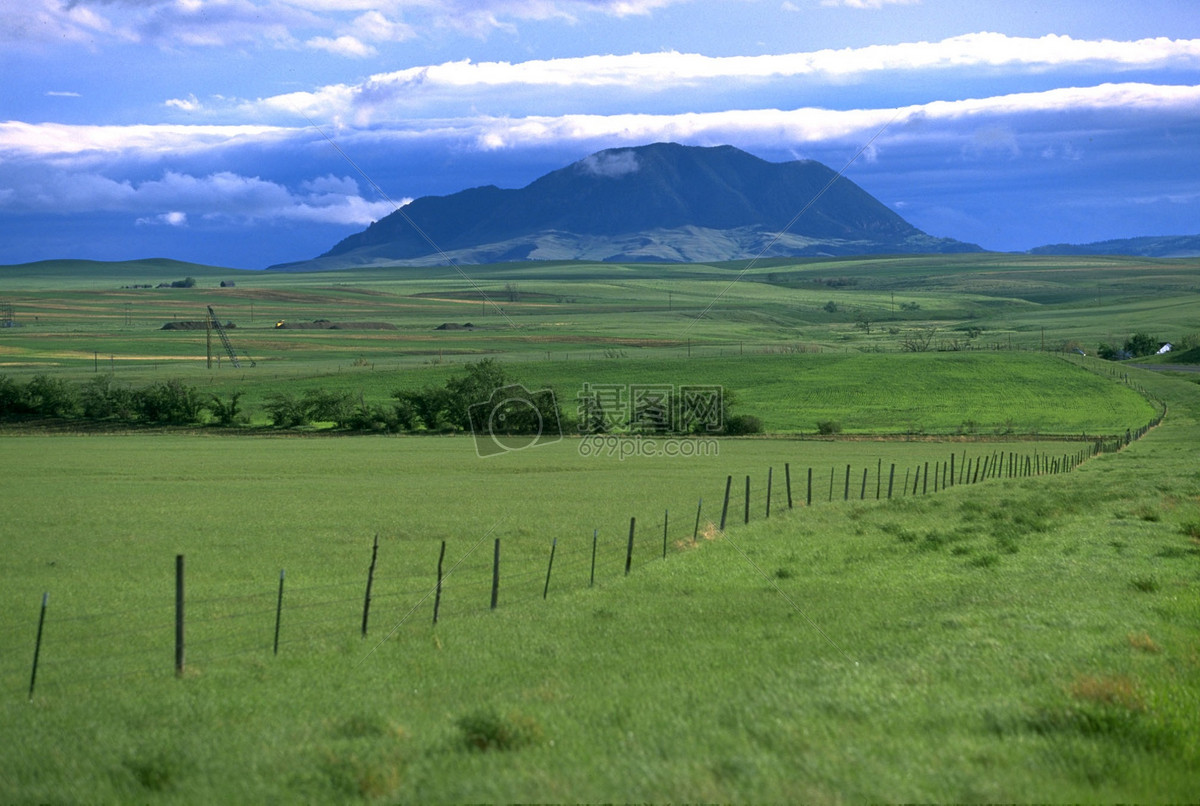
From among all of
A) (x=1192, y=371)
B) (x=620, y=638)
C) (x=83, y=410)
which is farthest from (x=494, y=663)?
(x=1192, y=371)

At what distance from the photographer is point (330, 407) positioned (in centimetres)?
7425

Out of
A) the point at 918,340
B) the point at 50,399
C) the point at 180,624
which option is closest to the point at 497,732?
the point at 180,624

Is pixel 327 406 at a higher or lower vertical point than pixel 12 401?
lower

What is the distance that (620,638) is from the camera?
1371 cm

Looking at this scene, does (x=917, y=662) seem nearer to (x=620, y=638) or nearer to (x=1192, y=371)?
(x=620, y=638)

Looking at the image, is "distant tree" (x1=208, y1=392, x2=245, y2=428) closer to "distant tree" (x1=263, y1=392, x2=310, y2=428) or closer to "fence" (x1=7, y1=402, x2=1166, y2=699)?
"distant tree" (x1=263, y1=392, x2=310, y2=428)

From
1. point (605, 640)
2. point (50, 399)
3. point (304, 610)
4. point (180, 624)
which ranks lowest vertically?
point (50, 399)

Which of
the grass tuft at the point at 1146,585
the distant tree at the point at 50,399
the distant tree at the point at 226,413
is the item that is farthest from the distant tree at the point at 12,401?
the grass tuft at the point at 1146,585

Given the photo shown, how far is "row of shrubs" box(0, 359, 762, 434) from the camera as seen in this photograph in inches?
2832

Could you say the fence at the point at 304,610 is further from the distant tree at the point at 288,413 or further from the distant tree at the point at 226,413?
the distant tree at the point at 226,413

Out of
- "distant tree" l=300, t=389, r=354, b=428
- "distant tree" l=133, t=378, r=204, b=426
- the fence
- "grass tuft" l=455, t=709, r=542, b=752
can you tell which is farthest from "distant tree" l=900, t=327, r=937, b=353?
"grass tuft" l=455, t=709, r=542, b=752

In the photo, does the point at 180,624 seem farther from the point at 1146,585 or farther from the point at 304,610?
the point at 1146,585

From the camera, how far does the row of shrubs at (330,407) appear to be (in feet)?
236

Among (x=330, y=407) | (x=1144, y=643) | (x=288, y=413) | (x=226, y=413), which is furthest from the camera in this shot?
(x=330, y=407)
